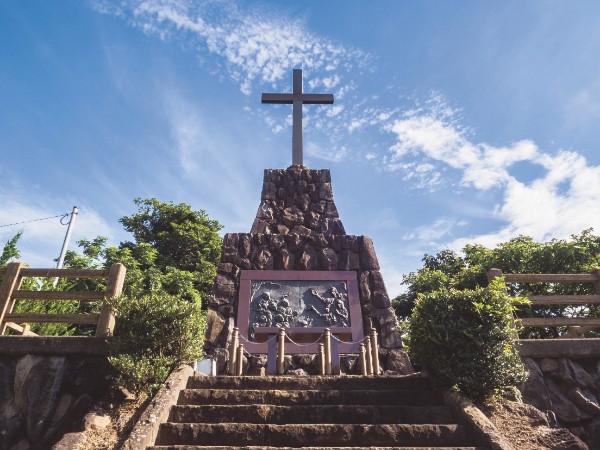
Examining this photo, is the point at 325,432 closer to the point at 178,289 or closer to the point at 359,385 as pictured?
the point at 359,385

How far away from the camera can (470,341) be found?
15.4 feet

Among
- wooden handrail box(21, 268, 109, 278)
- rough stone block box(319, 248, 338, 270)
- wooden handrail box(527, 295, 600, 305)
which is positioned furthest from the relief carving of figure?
wooden handrail box(21, 268, 109, 278)

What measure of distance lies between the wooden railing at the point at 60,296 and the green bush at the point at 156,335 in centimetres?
69

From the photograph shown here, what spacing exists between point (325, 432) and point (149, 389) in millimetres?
2150

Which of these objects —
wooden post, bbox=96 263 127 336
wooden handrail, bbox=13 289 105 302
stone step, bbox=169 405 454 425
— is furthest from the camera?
wooden handrail, bbox=13 289 105 302

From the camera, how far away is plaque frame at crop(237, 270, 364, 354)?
26.4 ft

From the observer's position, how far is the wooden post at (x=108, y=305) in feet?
18.6

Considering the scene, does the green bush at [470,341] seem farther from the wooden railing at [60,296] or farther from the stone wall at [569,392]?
the wooden railing at [60,296]

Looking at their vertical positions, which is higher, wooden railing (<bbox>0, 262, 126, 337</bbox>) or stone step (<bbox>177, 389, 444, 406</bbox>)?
wooden railing (<bbox>0, 262, 126, 337</bbox>)

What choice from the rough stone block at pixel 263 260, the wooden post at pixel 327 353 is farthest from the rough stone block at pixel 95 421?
the rough stone block at pixel 263 260

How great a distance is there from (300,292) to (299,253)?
120 centimetres

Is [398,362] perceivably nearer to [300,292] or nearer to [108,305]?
[300,292]

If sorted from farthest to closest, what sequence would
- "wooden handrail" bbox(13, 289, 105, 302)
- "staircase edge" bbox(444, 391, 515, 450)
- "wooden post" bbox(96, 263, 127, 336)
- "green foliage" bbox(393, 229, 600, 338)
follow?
"green foliage" bbox(393, 229, 600, 338) < "wooden handrail" bbox(13, 289, 105, 302) < "wooden post" bbox(96, 263, 127, 336) < "staircase edge" bbox(444, 391, 515, 450)

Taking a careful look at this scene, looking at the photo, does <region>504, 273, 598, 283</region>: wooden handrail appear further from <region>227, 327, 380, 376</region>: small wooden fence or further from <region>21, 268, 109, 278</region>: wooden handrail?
<region>21, 268, 109, 278</region>: wooden handrail
